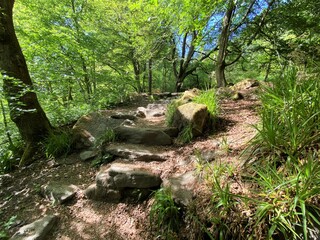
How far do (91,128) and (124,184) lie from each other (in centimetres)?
199

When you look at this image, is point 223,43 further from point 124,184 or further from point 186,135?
point 124,184

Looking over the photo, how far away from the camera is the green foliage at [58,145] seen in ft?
11.7

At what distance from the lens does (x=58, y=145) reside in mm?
3584

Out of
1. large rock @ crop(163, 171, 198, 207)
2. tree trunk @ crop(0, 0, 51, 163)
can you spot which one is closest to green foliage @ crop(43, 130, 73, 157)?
tree trunk @ crop(0, 0, 51, 163)

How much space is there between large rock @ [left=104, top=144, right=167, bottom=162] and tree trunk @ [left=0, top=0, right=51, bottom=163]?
1572mm

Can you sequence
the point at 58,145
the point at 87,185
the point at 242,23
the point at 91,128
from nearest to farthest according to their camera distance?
the point at 87,185 → the point at 58,145 → the point at 91,128 → the point at 242,23

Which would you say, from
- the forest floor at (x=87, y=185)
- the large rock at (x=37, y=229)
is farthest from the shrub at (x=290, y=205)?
the large rock at (x=37, y=229)

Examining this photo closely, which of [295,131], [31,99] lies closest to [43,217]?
[31,99]

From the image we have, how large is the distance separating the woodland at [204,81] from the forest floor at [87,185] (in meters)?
0.29

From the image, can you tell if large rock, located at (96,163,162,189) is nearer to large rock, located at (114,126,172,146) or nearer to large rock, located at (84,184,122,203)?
large rock, located at (84,184,122,203)

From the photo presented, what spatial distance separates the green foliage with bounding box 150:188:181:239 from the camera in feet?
5.87

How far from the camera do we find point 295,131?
1649 mm

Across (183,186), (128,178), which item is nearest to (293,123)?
(183,186)

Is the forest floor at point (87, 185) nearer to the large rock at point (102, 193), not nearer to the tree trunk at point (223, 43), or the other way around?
the large rock at point (102, 193)
